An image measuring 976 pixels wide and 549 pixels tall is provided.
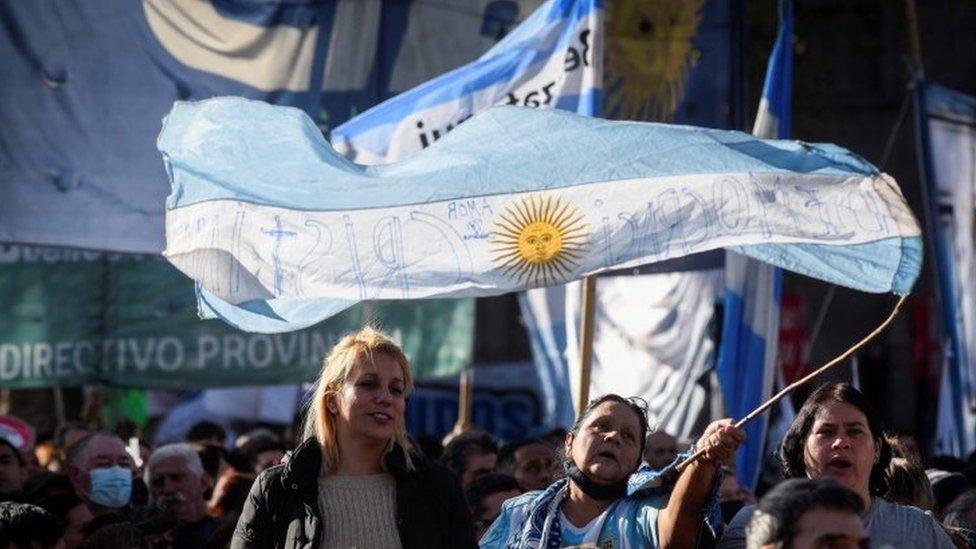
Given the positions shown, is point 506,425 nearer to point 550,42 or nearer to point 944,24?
point 550,42

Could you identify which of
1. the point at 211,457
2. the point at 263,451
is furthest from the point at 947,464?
the point at 211,457

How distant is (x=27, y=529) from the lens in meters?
5.97

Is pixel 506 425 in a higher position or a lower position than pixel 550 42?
lower

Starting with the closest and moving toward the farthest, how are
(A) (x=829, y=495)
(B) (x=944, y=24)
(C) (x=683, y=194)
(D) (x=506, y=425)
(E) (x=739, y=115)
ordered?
1. (A) (x=829, y=495)
2. (C) (x=683, y=194)
3. (E) (x=739, y=115)
4. (D) (x=506, y=425)
5. (B) (x=944, y=24)

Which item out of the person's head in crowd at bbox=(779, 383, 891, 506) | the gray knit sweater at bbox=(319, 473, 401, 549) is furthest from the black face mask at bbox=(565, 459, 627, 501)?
the gray knit sweater at bbox=(319, 473, 401, 549)

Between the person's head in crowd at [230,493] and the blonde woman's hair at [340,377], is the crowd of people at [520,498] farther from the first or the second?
the person's head in crowd at [230,493]

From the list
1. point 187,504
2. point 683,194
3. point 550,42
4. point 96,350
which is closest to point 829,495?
point 683,194

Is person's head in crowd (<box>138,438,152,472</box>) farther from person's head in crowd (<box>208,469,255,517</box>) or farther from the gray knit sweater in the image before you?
the gray knit sweater

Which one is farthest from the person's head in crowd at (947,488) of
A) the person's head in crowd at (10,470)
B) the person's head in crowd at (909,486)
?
the person's head in crowd at (10,470)

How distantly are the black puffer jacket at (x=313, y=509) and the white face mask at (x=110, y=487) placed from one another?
3.38m

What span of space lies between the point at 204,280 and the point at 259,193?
1.24 ft

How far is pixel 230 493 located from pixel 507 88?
92.1 inches

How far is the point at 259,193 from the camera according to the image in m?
7.39

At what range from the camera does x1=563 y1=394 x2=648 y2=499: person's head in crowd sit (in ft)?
18.8
